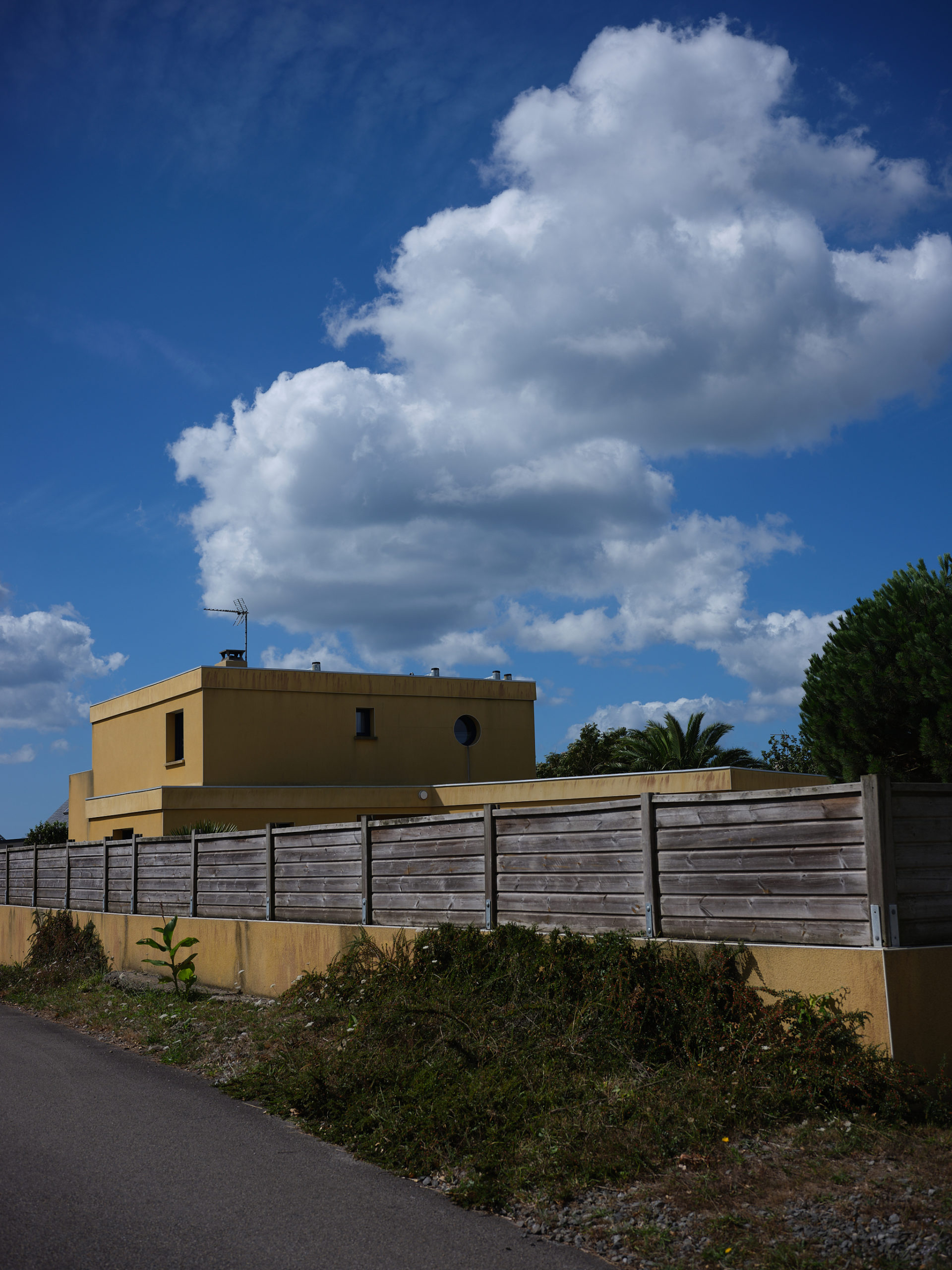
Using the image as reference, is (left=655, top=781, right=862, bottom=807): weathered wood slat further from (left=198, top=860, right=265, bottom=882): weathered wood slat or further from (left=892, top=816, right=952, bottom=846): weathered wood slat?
(left=198, top=860, right=265, bottom=882): weathered wood slat

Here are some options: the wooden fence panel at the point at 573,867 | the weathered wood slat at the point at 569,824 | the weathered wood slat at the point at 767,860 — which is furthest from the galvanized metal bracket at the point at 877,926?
the weathered wood slat at the point at 569,824

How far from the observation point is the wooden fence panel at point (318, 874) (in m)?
12.3

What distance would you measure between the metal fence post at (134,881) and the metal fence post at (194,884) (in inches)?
85.8

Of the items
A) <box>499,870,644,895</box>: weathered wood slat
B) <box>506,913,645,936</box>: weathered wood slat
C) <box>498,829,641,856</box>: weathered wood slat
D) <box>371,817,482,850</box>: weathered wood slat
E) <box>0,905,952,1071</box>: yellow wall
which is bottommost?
<box>0,905,952,1071</box>: yellow wall

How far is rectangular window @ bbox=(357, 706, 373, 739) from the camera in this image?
3500 centimetres

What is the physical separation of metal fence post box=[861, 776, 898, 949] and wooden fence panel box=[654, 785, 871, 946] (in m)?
0.06

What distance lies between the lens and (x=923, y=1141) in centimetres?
611

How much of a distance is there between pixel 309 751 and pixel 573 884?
25165 millimetres

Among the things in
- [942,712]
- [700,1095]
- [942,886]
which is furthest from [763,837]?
[942,712]

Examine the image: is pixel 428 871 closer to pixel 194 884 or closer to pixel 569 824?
pixel 569 824

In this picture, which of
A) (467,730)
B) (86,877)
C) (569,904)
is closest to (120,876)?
(86,877)

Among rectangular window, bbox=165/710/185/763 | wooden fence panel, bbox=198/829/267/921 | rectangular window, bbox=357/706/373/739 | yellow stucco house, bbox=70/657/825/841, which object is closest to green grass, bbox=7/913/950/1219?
wooden fence panel, bbox=198/829/267/921

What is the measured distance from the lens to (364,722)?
35281 millimetres

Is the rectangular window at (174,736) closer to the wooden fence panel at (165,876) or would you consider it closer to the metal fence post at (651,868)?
the wooden fence panel at (165,876)
